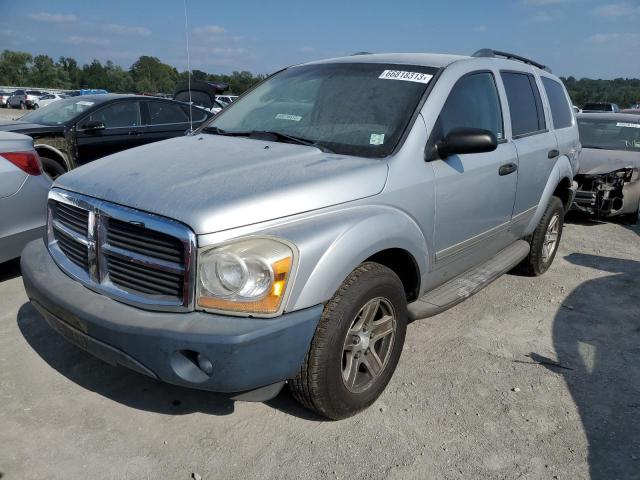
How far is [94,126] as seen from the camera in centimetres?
742

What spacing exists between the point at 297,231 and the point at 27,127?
20.1 feet

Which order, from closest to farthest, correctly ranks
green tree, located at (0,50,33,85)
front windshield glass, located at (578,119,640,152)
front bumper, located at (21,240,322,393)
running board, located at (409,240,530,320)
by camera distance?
front bumper, located at (21,240,322,393)
running board, located at (409,240,530,320)
front windshield glass, located at (578,119,640,152)
green tree, located at (0,50,33,85)

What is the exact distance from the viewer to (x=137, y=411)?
283 cm

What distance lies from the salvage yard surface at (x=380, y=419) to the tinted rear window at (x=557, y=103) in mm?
2122

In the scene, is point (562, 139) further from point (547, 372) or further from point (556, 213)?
point (547, 372)

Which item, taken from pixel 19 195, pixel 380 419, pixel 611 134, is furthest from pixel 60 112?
pixel 611 134

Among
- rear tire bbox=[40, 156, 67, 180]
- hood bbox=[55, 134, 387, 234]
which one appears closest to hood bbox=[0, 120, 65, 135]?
rear tire bbox=[40, 156, 67, 180]

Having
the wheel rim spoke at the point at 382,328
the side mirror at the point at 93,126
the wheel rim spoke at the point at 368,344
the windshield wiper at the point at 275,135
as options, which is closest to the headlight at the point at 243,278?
the wheel rim spoke at the point at 368,344

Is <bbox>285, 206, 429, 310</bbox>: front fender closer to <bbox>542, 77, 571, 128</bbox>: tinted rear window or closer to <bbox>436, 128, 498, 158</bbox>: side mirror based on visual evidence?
<bbox>436, 128, 498, 158</bbox>: side mirror

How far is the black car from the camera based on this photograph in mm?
7004

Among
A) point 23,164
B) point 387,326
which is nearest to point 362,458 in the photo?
point 387,326

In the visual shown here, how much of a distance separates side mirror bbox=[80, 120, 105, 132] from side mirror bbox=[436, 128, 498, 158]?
590 cm

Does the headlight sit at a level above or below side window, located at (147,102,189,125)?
below

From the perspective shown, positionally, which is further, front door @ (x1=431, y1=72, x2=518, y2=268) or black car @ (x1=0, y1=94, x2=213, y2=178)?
black car @ (x1=0, y1=94, x2=213, y2=178)
